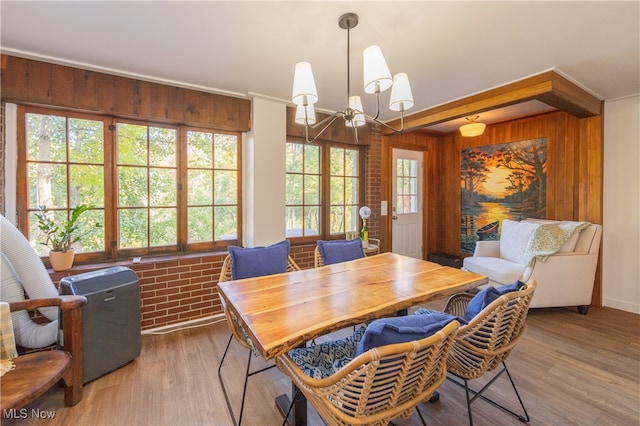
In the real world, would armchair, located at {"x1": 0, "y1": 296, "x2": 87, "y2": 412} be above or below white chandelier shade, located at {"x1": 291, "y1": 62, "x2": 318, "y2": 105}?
below

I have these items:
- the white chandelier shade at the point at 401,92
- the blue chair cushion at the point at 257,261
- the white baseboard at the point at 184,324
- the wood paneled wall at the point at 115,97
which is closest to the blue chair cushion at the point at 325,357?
the blue chair cushion at the point at 257,261

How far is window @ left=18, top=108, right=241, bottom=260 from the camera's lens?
2.39m

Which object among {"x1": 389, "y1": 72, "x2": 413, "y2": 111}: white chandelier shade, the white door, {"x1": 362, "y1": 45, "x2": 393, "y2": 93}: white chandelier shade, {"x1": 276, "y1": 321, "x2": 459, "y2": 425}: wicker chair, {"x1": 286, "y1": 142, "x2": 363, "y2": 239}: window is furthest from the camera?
the white door

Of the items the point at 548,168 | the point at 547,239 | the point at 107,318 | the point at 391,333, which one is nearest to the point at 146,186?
the point at 107,318

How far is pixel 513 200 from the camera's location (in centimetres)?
418

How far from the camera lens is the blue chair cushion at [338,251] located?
2.50 metres

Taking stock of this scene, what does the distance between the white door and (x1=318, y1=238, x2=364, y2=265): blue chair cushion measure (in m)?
2.13

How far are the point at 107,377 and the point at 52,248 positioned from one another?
1209 millimetres

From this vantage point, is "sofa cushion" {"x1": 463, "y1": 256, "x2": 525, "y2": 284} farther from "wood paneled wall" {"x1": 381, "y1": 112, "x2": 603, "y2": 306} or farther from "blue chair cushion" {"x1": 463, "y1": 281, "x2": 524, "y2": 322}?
"blue chair cushion" {"x1": 463, "y1": 281, "x2": 524, "y2": 322}

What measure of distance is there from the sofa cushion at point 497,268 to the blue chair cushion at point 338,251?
1.61 metres

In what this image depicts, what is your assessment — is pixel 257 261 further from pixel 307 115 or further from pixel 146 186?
pixel 146 186

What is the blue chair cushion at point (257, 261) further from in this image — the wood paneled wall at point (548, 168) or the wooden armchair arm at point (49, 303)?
the wood paneled wall at point (548, 168)

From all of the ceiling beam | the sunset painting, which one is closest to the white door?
the sunset painting

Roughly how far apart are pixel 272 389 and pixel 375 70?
2116mm
